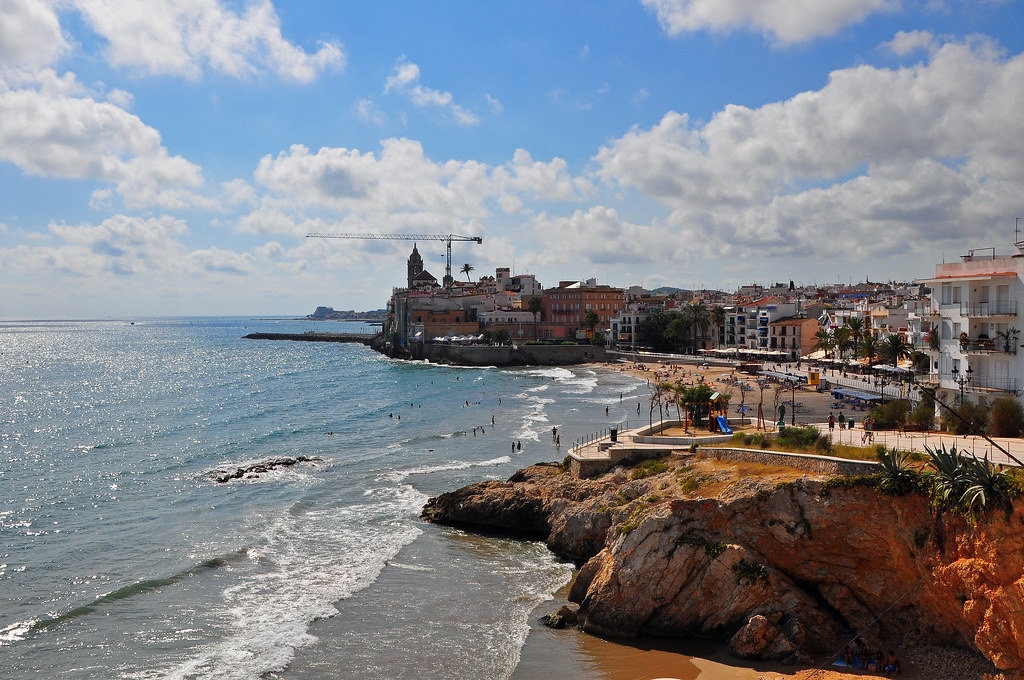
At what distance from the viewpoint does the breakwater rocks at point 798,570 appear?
19.2 metres

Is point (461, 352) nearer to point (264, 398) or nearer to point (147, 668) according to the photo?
point (264, 398)

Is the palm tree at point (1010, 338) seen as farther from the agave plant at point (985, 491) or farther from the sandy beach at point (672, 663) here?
the sandy beach at point (672, 663)

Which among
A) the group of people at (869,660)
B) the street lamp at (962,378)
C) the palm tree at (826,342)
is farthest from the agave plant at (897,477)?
the palm tree at (826,342)

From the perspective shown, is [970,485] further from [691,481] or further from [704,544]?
[691,481]

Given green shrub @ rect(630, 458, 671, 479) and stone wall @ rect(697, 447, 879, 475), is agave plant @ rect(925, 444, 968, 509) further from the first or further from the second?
green shrub @ rect(630, 458, 671, 479)

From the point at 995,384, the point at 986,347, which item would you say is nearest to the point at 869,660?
the point at 995,384

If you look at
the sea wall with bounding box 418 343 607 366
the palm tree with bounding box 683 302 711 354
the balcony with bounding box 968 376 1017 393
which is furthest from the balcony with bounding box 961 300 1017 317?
the sea wall with bounding box 418 343 607 366

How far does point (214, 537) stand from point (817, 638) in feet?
83.6

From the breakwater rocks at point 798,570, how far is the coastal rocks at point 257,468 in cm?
2733

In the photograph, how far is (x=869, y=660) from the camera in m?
20.8

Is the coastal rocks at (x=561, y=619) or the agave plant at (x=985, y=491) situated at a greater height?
the agave plant at (x=985, y=491)

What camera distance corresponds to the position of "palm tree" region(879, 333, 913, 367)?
64938mm

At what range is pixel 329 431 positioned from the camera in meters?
63.7

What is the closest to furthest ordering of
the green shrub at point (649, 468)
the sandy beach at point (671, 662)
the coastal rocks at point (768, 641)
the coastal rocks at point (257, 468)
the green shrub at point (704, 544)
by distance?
1. the sandy beach at point (671, 662)
2. the coastal rocks at point (768, 641)
3. the green shrub at point (704, 544)
4. the green shrub at point (649, 468)
5. the coastal rocks at point (257, 468)
